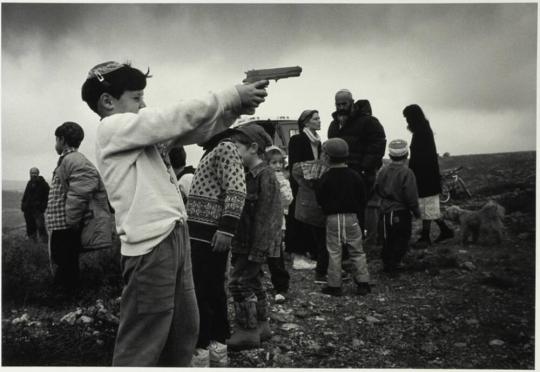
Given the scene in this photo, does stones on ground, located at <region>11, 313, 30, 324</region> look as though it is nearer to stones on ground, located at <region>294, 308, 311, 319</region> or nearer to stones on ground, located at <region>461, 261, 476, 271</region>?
stones on ground, located at <region>294, 308, 311, 319</region>

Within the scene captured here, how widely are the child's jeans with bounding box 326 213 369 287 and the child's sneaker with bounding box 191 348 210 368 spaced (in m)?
1.46

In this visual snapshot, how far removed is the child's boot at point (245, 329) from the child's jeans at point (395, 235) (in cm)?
172

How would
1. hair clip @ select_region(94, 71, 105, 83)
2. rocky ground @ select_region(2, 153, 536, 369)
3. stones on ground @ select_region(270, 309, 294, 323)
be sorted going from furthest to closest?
stones on ground @ select_region(270, 309, 294, 323)
rocky ground @ select_region(2, 153, 536, 369)
hair clip @ select_region(94, 71, 105, 83)

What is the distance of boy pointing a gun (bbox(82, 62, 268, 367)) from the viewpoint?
155cm

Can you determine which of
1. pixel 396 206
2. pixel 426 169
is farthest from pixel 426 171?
pixel 396 206

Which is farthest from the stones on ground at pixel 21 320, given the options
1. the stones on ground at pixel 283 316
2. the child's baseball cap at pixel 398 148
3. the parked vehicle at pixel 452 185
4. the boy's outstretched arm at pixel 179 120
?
the parked vehicle at pixel 452 185

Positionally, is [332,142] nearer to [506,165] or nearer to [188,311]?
[506,165]

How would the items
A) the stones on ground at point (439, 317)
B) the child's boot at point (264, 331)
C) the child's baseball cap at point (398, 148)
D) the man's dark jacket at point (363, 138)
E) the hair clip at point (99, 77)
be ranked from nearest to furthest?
1. the hair clip at point (99, 77)
2. the child's boot at point (264, 331)
3. the stones on ground at point (439, 317)
4. the child's baseball cap at point (398, 148)
5. the man's dark jacket at point (363, 138)

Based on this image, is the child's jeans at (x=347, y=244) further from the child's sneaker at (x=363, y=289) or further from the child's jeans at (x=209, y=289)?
the child's jeans at (x=209, y=289)

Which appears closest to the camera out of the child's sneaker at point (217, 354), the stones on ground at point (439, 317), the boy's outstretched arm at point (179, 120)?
the boy's outstretched arm at point (179, 120)

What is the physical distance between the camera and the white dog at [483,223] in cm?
430

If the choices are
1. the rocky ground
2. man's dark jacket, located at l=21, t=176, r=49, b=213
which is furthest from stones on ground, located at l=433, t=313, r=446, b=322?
man's dark jacket, located at l=21, t=176, r=49, b=213

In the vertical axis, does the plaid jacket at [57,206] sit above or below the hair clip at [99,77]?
below

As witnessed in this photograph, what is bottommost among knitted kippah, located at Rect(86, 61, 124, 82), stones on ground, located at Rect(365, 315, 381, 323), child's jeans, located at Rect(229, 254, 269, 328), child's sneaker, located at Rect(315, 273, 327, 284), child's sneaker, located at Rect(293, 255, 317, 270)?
stones on ground, located at Rect(365, 315, 381, 323)
